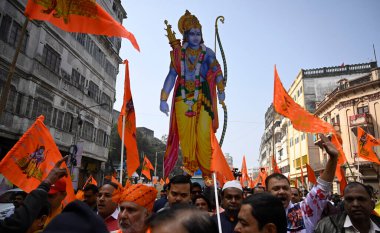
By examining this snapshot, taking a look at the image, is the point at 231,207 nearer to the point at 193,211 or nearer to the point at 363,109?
the point at 193,211

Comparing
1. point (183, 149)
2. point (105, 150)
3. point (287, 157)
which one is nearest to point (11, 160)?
point (183, 149)

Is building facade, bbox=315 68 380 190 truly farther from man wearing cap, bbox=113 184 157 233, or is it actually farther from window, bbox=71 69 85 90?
man wearing cap, bbox=113 184 157 233

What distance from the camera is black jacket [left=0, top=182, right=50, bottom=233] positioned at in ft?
7.12

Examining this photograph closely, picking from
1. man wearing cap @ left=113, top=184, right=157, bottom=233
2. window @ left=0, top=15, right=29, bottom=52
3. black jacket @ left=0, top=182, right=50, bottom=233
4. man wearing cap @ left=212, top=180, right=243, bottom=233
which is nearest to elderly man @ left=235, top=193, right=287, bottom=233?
man wearing cap @ left=113, top=184, right=157, bottom=233

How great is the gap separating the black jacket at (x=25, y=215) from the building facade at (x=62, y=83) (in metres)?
8.49

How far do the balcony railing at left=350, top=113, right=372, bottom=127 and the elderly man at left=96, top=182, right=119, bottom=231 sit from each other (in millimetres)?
28027

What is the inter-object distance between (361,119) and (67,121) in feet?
78.6

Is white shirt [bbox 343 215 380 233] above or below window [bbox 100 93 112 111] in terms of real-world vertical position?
below

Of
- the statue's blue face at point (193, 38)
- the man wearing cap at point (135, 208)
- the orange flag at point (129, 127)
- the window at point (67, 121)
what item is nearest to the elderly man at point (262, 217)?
the man wearing cap at point (135, 208)

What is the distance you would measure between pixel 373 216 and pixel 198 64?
19.1 feet

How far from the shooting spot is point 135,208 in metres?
3.04

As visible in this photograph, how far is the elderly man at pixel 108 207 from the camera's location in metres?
3.94

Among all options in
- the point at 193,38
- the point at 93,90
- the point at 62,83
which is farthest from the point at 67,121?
the point at 193,38

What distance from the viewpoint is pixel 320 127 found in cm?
522
